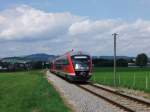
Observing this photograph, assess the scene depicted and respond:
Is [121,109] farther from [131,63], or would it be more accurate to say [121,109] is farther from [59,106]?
[131,63]

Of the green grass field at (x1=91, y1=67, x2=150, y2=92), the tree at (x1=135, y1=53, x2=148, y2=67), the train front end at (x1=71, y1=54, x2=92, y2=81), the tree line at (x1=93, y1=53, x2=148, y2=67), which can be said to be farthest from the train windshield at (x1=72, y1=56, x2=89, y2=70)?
the tree at (x1=135, y1=53, x2=148, y2=67)

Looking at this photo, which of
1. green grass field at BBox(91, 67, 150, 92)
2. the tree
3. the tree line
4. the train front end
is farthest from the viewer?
the tree

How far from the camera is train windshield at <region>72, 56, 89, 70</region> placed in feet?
148

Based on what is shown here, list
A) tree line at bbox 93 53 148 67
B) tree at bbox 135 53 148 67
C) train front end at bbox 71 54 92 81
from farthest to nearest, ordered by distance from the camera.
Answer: tree at bbox 135 53 148 67 < tree line at bbox 93 53 148 67 < train front end at bbox 71 54 92 81

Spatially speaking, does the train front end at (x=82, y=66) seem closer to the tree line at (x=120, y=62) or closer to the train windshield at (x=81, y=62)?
the train windshield at (x=81, y=62)

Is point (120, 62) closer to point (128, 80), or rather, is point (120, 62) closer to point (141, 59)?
point (141, 59)

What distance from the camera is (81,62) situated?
45.3 meters

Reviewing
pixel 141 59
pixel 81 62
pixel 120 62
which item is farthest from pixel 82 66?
pixel 141 59

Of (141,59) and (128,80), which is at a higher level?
(141,59)

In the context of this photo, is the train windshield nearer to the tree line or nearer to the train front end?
the train front end

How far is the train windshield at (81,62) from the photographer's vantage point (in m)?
45.0

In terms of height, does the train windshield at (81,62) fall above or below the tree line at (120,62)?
below

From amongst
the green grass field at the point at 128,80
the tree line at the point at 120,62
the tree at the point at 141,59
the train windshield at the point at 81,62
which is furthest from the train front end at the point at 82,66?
the tree at the point at 141,59

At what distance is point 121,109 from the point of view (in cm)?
2008
